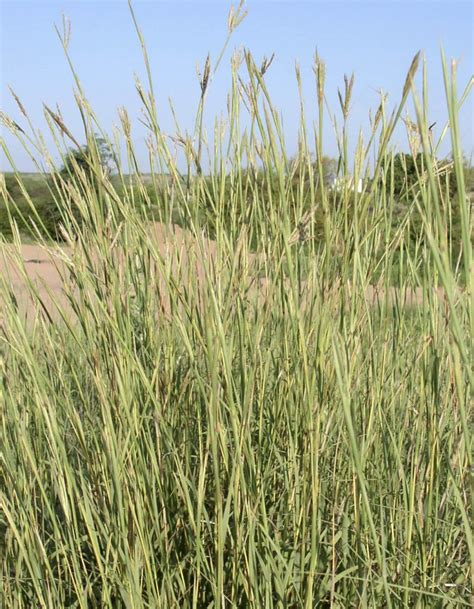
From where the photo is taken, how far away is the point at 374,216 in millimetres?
1301

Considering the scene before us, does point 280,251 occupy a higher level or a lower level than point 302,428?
higher

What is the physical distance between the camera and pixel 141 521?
113 centimetres

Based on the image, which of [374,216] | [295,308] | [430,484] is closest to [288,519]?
[430,484]

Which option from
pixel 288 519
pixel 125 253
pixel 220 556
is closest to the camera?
pixel 220 556

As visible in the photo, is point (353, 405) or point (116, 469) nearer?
point (116, 469)

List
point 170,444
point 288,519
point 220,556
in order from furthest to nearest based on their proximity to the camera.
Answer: point 288,519
point 170,444
point 220,556

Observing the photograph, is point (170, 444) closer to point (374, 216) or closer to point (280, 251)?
point (280, 251)

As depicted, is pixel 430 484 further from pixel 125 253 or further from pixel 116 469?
pixel 125 253

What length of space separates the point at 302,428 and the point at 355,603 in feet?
0.93

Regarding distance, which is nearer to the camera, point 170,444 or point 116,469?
point 116,469

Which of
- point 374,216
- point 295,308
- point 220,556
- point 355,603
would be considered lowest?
point 355,603

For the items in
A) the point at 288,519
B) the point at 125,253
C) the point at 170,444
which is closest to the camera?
the point at 170,444

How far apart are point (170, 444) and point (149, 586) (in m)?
0.21

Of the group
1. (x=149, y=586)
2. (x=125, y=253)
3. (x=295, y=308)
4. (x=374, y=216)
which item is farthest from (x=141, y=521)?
Answer: (x=374, y=216)
